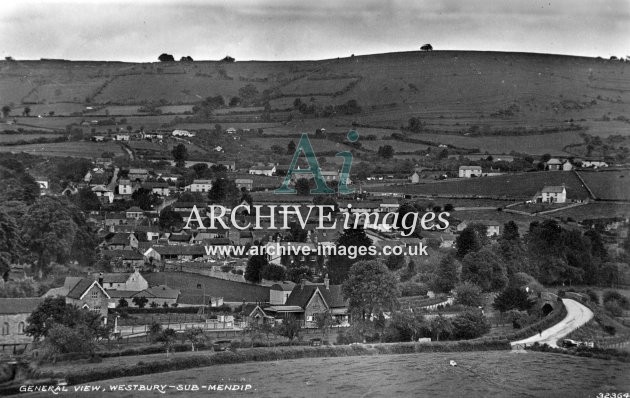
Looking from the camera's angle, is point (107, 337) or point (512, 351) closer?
point (107, 337)

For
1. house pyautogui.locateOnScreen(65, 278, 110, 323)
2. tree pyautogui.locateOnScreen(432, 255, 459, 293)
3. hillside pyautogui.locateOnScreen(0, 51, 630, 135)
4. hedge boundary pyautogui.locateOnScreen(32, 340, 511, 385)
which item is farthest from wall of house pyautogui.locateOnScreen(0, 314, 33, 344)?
tree pyautogui.locateOnScreen(432, 255, 459, 293)

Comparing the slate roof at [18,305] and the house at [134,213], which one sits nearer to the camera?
the slate roof at [18,305]

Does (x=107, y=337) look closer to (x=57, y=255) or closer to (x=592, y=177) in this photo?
(x=57, y=255)

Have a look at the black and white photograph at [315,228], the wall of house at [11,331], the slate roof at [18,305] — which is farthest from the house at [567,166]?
the wall of house at [11,331]

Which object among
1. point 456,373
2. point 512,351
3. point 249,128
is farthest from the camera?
point 249,128

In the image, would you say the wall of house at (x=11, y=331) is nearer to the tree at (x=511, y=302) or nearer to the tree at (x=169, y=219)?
the tree at (x=169, y=219)

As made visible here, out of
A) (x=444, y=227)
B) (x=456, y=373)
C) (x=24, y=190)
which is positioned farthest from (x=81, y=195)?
(x=456, y=373)
